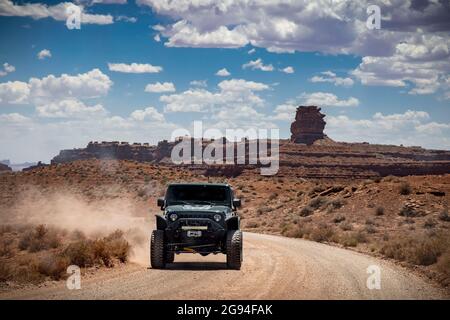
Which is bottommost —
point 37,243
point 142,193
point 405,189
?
point 142,193

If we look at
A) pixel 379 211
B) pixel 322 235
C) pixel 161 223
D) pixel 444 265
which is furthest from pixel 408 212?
pixel 161 223

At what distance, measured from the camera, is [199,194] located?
16.6 meters

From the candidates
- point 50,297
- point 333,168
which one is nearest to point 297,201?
point 50,297

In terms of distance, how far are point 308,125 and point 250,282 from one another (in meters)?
131

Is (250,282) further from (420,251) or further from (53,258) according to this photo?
(420,251)

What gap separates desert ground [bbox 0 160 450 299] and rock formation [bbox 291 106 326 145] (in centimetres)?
8280

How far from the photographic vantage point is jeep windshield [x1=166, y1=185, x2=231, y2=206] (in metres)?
16.5

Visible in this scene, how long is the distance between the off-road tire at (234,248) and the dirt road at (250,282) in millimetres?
290

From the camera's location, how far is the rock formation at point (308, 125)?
140250 mm

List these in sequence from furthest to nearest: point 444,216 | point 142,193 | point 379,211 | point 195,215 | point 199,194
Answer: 1. point 142,193
2. point 379,211
3. point 444,216
4. point 199,194
5. point 195,215

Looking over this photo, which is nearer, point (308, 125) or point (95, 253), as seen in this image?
point (95, 253)

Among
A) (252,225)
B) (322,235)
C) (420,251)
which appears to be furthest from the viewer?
(252,225)

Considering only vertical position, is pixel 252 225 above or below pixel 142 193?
below
